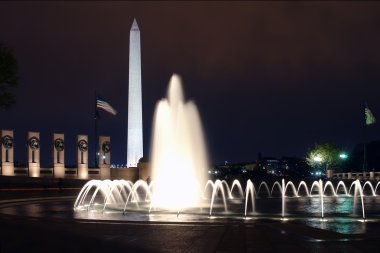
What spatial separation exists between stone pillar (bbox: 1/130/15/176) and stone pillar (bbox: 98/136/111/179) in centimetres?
1031

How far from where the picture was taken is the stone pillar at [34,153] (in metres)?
63.6

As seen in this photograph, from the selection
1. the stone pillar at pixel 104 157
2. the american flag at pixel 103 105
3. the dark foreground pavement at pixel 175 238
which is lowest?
the dark foreground pavement at pixel 175 238

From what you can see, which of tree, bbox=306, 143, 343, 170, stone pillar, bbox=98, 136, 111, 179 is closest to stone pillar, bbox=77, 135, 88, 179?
stone pillar, bbox=98, 136, 111, 179

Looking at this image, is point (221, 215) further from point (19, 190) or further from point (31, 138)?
point (31, 138)

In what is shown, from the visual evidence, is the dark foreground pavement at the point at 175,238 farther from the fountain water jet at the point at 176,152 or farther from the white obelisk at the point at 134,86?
the white obelisk at the point at 134,86

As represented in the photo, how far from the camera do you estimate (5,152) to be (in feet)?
204

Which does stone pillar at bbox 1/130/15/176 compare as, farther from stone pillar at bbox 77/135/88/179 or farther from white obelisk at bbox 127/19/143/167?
white obelisk at bbox 127/19/143/167

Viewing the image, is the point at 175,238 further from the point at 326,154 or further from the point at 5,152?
the point at 326,154

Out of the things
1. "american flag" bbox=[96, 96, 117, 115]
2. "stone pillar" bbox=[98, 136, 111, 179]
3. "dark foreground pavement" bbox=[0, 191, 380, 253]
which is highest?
"american flag" bbox=[96, 96, 117, 115]

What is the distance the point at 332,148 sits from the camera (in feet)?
397

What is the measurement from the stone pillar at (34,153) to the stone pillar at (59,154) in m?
1.88

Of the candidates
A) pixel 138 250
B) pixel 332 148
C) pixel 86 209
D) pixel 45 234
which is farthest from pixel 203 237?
pixel 332 148

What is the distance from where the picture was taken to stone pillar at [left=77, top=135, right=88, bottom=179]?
67.2 metres

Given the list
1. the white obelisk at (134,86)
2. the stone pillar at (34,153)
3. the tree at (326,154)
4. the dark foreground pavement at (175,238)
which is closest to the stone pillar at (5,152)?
the stone pillar at (34,153)
